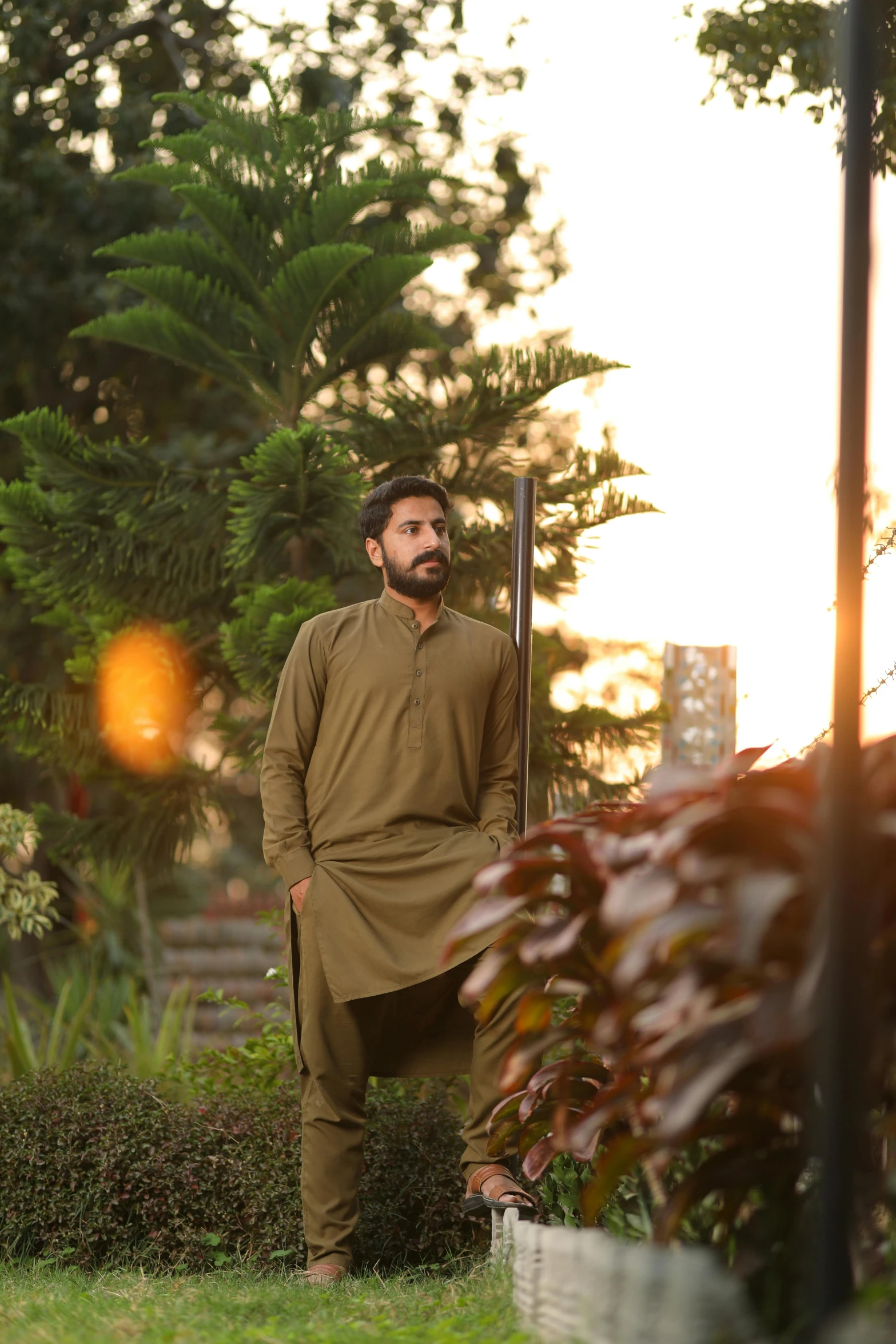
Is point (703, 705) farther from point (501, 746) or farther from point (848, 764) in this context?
point (848, 764)

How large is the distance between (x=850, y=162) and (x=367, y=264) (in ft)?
11.2

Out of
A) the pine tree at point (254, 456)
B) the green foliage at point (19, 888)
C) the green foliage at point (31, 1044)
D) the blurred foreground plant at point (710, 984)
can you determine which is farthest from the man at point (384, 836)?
the green foliage at point (31, 1044)

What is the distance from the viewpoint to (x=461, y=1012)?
11.1ft

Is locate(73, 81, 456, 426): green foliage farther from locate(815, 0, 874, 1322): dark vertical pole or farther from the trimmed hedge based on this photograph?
locate(815, 0, 874, 1322): dark vertical pole

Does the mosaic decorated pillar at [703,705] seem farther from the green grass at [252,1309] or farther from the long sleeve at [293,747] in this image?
the green grass at [252,1309]

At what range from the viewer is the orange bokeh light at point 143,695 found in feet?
16.5

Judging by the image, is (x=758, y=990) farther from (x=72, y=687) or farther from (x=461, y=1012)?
(x=72, y=687)

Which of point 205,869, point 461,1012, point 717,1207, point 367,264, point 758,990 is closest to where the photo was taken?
point 758,990

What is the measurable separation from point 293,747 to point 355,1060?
761 millimetres

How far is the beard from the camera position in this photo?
3396mm

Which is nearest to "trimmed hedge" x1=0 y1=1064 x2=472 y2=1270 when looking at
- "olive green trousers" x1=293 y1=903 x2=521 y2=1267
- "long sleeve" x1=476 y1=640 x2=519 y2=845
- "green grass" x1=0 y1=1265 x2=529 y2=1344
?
"green grass" x1=0 y1=1265 x2=529 y2=1344

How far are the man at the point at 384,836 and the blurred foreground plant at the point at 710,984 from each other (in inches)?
37.2

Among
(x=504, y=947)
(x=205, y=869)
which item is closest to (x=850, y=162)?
(x=504, y=947)

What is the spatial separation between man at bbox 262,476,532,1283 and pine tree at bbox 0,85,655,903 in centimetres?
126
